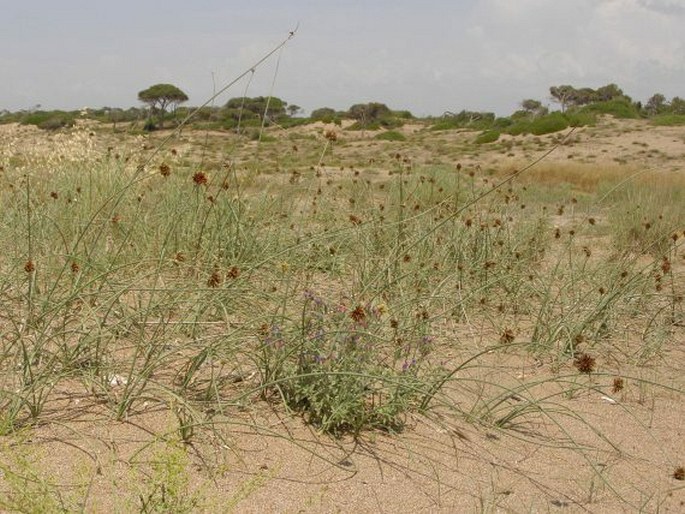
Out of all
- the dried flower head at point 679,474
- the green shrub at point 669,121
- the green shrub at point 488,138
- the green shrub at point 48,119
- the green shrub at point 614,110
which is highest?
the green shrub at point 614,110

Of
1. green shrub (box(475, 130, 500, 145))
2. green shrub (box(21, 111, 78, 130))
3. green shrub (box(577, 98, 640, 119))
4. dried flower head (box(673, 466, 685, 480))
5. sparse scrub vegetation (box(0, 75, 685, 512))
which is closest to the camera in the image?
sparse scrub vegetation (box(0, 75, 685, 512))

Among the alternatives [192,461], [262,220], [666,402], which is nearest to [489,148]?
[262,220]

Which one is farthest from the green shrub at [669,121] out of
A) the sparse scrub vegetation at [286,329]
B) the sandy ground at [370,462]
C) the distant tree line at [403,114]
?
the sandy ground at [370,462]

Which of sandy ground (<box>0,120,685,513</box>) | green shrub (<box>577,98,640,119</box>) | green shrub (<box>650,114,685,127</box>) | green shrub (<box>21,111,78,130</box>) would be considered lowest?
sandy ground (<box>0,120,685,513</box>)

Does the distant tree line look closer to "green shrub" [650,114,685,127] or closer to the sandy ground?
"green shrub" [650,114,685,127]

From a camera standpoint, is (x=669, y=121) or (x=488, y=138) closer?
Result: (x=488, y=138)

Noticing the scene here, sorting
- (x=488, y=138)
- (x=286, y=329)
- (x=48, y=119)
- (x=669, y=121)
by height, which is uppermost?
(x=669, y=121)

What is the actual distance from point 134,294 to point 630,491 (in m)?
2.08

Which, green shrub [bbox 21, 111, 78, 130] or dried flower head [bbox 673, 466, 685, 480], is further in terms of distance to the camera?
green shrub [bbox 21, 111, 78, 130]

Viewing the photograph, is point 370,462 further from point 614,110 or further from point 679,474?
point 614,110

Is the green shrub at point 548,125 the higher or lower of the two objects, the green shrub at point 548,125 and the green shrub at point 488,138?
the higher

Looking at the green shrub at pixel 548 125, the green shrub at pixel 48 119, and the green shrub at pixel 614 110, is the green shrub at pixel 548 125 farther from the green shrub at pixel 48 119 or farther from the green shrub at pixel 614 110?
the green shrub at pixel 48 119

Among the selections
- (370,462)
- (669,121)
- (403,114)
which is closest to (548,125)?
(669,121)

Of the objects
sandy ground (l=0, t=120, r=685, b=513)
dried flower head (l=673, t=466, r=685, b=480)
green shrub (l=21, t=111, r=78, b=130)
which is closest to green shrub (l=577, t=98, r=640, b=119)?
green shrub (l=21, t=111, r=78, b=130)
